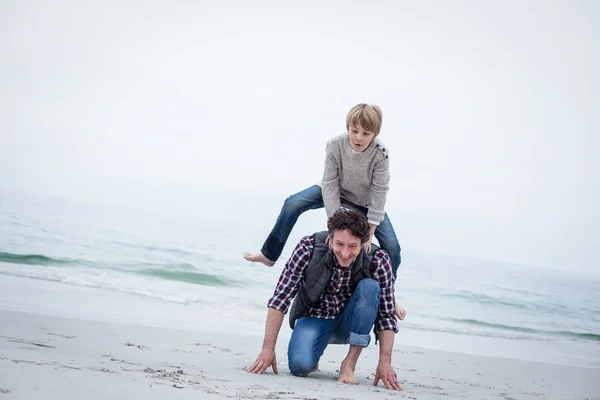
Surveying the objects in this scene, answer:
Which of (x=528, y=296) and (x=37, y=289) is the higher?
(x=528, y=296)

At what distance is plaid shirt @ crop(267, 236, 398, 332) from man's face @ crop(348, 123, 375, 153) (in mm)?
667

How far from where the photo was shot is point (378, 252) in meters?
3.63

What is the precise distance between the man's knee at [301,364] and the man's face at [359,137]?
1321 mm

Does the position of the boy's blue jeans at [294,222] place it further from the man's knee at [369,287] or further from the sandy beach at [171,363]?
the sandy beach at [171,363]

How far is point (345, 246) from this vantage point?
3359 mm

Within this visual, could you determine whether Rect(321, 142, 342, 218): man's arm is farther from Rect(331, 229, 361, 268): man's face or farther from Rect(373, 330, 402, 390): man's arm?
Rect(373, 330, 402, 390): man's arm

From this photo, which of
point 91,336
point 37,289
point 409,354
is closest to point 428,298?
point 409,354

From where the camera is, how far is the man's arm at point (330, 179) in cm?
396

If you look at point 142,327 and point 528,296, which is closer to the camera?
point 142,327

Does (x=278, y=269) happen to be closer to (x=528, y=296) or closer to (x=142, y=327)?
(x=528, y=296)

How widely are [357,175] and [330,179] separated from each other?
7.4 inches

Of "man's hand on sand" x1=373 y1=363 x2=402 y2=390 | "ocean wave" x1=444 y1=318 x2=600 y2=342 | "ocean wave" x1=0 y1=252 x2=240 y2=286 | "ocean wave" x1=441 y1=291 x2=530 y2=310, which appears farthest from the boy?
"ocean wave" x1=441 y1=291 x2=530 y2=310

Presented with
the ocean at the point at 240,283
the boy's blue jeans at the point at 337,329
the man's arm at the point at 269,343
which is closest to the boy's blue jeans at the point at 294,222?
the boy's blue jeans at the point at 337,329

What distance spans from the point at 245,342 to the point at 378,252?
2.52 metres
